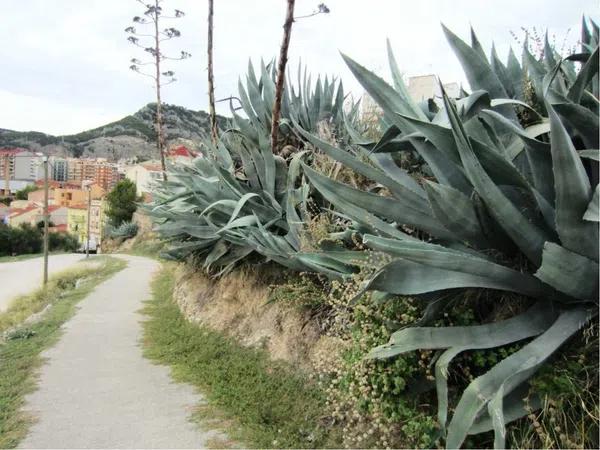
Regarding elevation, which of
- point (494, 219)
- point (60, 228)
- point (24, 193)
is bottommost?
point (60, 228)

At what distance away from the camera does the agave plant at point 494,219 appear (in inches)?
109

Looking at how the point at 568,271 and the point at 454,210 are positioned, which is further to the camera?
the point at 454,210

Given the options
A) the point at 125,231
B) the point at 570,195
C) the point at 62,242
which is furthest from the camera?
the point at 62,242

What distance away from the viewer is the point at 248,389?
521 centimetres

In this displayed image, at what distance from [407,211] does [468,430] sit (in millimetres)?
1317

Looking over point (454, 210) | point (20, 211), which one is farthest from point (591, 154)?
point (20, 211)

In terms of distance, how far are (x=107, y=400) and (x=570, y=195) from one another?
451cm

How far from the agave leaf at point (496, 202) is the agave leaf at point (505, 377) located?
44 centimetres

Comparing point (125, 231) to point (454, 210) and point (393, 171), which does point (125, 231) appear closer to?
point (393, 171)

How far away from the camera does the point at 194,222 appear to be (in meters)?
8.08

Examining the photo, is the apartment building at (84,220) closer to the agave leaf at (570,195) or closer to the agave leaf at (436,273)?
the agave leaf at (436,273)

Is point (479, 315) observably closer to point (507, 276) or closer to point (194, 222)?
point (507, 276)

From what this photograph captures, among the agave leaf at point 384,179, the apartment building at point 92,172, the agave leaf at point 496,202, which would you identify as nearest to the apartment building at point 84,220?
the agave leaf at point 384,179

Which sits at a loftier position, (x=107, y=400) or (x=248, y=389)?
(x=248, y=389)
